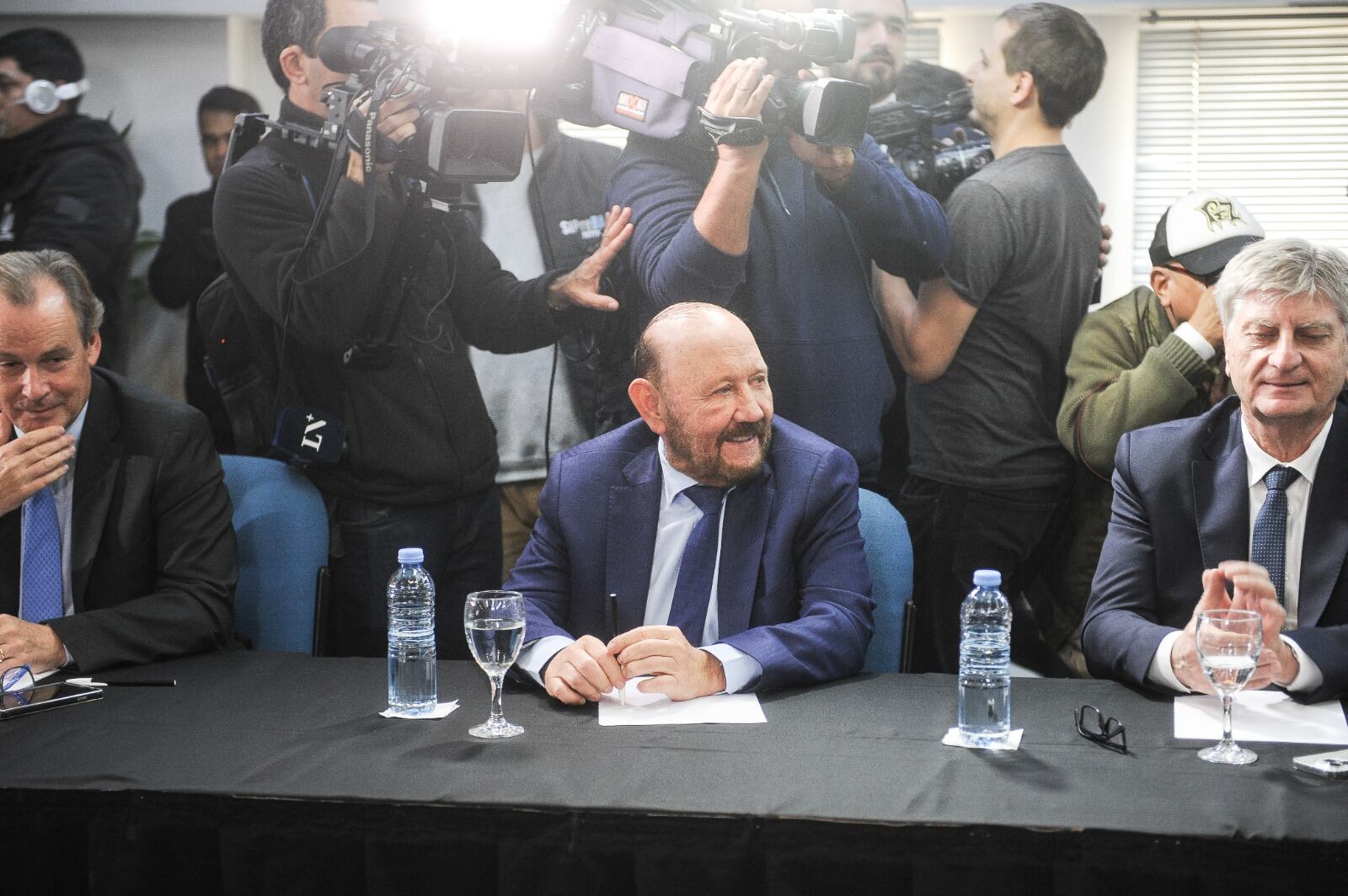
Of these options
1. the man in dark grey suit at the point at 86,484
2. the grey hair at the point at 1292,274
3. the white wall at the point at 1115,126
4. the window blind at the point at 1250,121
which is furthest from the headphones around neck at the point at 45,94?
the grey hair at the point at 1292,274

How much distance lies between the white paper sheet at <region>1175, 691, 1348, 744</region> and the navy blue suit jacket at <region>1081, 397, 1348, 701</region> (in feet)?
0.55

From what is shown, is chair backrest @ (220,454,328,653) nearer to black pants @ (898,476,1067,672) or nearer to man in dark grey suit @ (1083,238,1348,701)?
black pants @ (898,476,1067,672)

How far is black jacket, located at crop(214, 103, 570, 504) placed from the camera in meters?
2.79

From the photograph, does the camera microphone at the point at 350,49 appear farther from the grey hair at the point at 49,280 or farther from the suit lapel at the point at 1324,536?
the suit lapel at the point at 1324,536

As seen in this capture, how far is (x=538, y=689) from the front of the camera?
203 centimetres

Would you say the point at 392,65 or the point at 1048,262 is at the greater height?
the point at 392,65

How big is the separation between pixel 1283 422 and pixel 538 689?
4.21 ft

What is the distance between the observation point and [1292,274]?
2166mm

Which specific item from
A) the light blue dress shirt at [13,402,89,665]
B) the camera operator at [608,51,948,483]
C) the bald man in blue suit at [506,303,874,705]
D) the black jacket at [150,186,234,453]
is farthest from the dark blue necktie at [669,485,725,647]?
the black jacket at [150,186,234,453]

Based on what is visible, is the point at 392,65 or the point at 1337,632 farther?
the point at 392,65

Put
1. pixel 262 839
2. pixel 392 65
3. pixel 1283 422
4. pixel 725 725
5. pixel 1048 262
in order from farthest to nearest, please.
Answer: pixel 1048 262 → pixel 392 65 → pixel 1283 422 → pixel 725 725 → pixel 262 839

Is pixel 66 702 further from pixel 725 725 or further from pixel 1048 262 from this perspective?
pixel 1048 262

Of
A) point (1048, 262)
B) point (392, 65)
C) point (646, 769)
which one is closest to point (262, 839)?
point (646, 769)

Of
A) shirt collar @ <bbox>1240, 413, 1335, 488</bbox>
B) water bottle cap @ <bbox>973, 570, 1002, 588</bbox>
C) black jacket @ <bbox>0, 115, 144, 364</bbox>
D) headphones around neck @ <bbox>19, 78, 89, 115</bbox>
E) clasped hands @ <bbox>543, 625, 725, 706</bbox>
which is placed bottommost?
clasped hands @ <bbox>543, 625, 725, 706</bbox>
